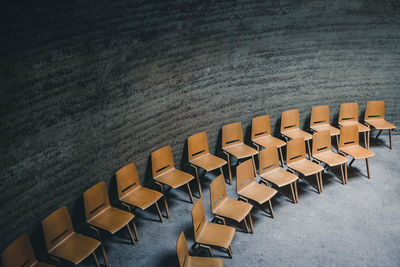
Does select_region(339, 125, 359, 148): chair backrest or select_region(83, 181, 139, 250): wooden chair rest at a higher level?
select_region(83, 181, 139, 250): wooden chair

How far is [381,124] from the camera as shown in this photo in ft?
26.8

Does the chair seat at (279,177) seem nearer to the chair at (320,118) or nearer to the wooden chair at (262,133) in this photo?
the wooden chair at (262,133)

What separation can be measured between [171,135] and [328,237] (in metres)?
3.09

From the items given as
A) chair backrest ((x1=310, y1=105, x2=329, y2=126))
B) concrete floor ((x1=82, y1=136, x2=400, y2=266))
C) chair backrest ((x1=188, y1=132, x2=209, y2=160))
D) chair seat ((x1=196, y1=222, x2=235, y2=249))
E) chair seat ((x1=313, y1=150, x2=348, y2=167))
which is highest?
chair backrest ((x1=188, y1=132, x2=209, y2=160))

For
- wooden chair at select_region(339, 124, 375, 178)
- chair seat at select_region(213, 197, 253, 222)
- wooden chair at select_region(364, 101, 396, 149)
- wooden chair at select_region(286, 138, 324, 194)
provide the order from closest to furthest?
chair seat at select_region(213, 197, 253, 222)
wooden chair at select_region(286, 138, 324, 194)
wooden chair at select_region(339, 124, 375, 178)
wooden chair at select_region(364, 101, 396, 149)

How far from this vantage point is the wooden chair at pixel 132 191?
5527 millimetres

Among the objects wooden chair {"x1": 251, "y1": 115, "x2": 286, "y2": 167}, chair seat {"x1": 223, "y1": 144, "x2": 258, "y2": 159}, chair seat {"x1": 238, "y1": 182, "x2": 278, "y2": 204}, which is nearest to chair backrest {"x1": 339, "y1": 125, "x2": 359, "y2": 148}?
wooden chair {"x1": 251, "y1": 115, "x2": 286, "y2": 167}

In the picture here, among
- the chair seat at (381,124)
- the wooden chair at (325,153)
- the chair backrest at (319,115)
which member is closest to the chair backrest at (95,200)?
the wooden chair at (325,153)

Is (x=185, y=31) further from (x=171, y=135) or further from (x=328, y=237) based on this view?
(x=328, y=237)

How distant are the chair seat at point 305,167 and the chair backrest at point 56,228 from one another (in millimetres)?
3911

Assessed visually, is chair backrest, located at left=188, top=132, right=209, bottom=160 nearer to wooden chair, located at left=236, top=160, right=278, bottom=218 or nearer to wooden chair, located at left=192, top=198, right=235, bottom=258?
wooden chair, located at left=236, top=160, right=278, bottom=218

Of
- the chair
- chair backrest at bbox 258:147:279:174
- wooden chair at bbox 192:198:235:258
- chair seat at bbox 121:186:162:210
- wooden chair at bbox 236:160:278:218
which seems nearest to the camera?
wooden chair at bbox 192:198:235:258

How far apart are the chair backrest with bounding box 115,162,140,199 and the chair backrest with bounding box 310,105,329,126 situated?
13.8 ft

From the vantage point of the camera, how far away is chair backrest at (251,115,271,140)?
7.37 meters
